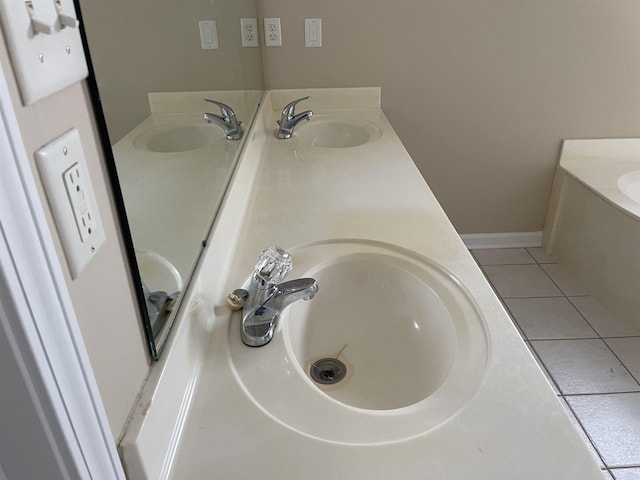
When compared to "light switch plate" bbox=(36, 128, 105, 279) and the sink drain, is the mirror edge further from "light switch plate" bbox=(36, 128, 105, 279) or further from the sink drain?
the sink drain

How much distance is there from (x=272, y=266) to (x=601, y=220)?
189 cm

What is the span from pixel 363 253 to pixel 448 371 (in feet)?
1.11

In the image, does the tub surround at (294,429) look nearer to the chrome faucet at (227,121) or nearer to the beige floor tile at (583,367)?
the chrome faucet at (227,121)

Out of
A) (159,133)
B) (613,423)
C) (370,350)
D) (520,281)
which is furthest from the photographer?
(520,281)

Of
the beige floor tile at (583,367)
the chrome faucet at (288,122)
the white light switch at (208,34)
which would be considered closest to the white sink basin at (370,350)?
the white light switch at (208,34)

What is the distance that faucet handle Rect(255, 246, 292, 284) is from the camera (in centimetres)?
79

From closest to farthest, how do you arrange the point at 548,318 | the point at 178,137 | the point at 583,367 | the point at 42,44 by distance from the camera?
the point at 42,44 < the point at 178,137 < the point at 583,367 < the point at 548,318

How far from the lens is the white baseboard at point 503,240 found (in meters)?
2.65

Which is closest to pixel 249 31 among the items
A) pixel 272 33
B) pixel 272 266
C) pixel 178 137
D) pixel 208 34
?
pixel 272 33

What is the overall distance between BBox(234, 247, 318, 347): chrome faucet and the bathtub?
1748 millimetres

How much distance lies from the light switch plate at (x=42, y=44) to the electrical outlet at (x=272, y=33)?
1.84 metres

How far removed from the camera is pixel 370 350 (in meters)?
0.99

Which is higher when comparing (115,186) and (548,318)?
(115,186)

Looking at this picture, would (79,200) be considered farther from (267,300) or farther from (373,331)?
(373,331)
